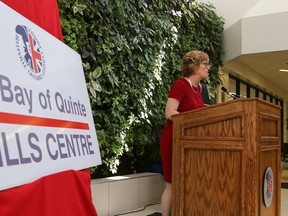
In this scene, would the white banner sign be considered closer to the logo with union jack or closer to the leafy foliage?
the logo with union jack

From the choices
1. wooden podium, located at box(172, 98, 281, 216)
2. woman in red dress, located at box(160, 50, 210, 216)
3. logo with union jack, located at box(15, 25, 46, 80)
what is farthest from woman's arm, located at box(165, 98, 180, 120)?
logo with union jack, located at box(15, 25, 46, 80)

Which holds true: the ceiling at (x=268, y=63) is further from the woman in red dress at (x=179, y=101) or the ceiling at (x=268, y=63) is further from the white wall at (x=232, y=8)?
the woman in red dress at (x=179, y=101)

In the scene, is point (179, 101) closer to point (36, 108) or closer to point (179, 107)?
point (179, 107)

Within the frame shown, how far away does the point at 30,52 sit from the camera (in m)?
1.19

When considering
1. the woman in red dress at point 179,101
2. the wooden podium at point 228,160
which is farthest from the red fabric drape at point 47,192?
the woman in red dress at point 179,101

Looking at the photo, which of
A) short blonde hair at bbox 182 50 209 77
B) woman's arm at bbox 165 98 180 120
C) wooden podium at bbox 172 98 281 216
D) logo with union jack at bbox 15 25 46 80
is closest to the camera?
logo with union jack at bbox 15 25 46 80

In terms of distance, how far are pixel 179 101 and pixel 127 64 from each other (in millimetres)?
924

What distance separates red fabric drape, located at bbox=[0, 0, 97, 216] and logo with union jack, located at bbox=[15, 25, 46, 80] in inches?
4.5

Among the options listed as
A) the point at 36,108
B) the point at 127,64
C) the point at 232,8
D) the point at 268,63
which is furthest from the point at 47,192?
the point at 268,63

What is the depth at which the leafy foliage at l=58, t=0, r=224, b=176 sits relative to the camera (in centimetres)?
248

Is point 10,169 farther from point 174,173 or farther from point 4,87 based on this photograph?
point 174,173

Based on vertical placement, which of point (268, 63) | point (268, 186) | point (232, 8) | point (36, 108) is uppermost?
point (232, 8)

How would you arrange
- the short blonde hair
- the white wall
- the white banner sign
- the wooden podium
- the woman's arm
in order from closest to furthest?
the white banner sign, the wooden podium, the woman's arm, the short blonde hair, the white wall

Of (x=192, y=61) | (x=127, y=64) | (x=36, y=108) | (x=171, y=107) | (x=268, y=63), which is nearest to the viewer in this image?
(x=36, y=108)
